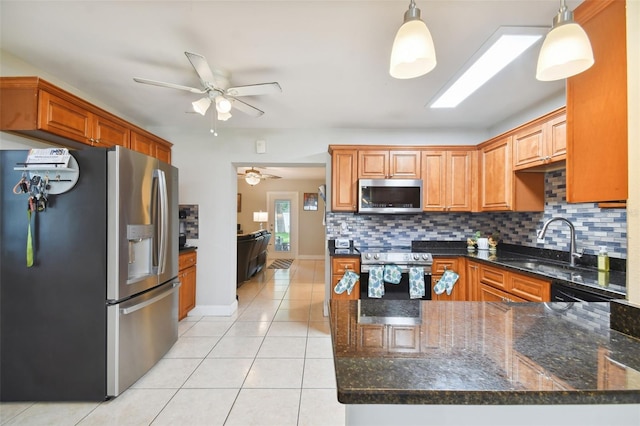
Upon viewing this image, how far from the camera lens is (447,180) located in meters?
3.41

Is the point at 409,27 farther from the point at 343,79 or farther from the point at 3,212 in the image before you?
the point at 3,212

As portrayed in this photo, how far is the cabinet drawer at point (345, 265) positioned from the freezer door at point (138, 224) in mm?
1611

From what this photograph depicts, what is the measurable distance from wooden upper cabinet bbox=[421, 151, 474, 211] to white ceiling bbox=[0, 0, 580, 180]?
2.02 ft

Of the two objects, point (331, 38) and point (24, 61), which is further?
point (24, 61)

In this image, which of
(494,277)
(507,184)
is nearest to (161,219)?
(494,277)

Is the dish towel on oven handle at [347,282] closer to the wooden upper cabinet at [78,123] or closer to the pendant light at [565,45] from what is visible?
the pendant light at [565,45]

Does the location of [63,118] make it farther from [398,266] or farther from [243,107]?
[398,266]

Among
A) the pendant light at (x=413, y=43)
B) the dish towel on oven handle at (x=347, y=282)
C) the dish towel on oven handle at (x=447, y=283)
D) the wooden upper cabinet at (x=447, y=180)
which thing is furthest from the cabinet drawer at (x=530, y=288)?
the pendant light at (x=413, y=43)

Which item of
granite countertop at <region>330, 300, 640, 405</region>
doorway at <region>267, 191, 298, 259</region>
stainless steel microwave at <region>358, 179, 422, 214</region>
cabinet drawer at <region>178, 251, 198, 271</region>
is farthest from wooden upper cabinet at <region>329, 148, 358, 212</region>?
doorway at <region>267, 191, 298, 259</region>

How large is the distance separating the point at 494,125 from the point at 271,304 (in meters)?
3.79

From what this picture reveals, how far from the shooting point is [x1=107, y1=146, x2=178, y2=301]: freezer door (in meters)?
1.95

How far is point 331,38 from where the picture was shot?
183cm

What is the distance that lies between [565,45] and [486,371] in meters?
1.02

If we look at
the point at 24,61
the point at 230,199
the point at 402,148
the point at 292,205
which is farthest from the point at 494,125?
the point at 292,205
